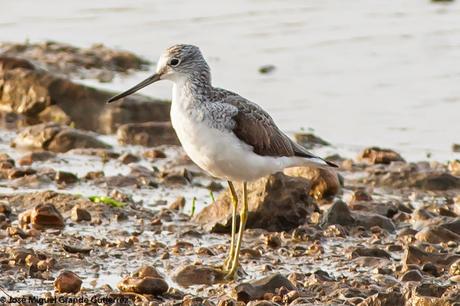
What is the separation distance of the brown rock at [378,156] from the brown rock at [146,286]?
552cm

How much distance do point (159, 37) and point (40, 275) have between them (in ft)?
37.7

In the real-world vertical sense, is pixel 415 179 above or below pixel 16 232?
above

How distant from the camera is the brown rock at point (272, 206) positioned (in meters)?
10.7

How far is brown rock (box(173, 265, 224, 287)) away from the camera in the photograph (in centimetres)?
916

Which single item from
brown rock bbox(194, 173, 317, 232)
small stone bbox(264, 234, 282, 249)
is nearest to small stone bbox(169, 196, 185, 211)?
brown rock bbox(194, 173, 317, 232)

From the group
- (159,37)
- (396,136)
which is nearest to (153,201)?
(396,136)

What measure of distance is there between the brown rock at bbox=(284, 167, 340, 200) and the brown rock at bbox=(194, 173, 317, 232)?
47.3 inches

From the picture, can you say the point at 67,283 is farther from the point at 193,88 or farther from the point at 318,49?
the point at 318,49

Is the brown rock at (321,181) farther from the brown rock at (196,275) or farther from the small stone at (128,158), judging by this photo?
the brown rock at (196,275)

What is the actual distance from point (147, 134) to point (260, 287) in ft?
20.3

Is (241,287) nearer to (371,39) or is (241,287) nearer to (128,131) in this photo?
(128,131)

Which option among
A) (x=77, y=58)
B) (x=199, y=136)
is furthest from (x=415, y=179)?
(x=77, y=58)

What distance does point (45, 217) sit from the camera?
34.5 ft

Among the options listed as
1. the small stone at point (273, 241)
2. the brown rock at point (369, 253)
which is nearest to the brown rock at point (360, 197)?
the small stone at point (273, 241)
